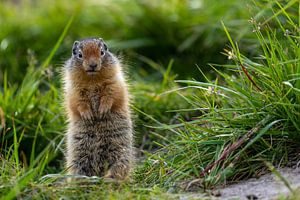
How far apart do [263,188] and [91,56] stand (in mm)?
1852

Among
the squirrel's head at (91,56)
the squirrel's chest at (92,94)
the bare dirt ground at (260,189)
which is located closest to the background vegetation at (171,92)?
the bare dirt ground at (260,189)

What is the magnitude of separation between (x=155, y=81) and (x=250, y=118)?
3.42 meters

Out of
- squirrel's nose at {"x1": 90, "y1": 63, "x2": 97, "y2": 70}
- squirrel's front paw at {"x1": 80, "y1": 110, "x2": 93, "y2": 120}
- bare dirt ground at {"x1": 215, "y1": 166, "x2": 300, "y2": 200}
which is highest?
squirrel's nose at {"x1": 90, "y1": 63, "x2": 97, "y2": 70}

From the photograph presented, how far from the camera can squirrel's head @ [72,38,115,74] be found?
5504mm

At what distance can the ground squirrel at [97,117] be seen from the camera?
17.7 ft

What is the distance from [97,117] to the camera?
18.0ft

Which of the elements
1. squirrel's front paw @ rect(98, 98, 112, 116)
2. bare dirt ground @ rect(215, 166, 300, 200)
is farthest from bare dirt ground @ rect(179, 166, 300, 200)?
squirrel's front paw @ rect(98, 98, 112, 116)

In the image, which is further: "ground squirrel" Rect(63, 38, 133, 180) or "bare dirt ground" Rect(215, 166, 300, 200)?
"ground squirrel" Rect(63, 38, 133, 180)

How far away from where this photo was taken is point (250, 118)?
494 centimetres

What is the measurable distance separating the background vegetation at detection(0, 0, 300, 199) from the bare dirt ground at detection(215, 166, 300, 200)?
0.38ft

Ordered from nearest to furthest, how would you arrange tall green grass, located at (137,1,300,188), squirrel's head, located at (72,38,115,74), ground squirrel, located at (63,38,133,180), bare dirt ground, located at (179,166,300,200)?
bare dirt ground, located at (179,166,300,200)
tall green grass, located at (137,1,300,188)
ground squirrel, located at (63,38,133,180)
squirrel's head, located at (72,38,115,74)

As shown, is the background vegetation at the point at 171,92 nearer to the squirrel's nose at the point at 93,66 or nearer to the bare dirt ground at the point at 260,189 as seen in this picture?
the bare dirt ground at the point at 260,189

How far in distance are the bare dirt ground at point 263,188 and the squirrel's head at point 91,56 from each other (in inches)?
60.6

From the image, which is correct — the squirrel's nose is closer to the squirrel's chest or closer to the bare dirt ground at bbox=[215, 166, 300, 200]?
the squirrel's chest
